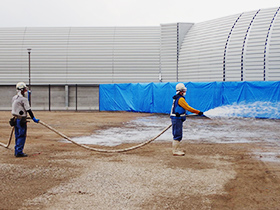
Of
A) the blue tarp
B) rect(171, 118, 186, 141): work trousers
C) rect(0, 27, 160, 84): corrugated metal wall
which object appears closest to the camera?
rect(171, 118, 186, 141): work trousers

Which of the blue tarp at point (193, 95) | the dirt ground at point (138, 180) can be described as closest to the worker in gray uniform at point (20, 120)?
the dirt ground at point (138, 180)

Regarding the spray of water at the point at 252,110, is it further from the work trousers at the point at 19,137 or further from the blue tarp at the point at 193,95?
the work trousers at the point at 19,137

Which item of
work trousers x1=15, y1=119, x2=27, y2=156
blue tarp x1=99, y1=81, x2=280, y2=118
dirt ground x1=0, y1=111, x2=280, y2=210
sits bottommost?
dirt ground x1=0, y1=111, x2=280, y2=210

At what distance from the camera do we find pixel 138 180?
6941 millimetres

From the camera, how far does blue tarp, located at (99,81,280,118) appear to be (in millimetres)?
21250

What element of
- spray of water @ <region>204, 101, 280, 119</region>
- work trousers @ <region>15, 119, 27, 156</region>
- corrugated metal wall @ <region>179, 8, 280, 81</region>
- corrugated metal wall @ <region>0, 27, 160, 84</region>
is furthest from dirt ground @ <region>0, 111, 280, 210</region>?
corrugated metal wall @ <region>0, 27, 160, 84</region>

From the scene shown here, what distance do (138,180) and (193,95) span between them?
17.5m

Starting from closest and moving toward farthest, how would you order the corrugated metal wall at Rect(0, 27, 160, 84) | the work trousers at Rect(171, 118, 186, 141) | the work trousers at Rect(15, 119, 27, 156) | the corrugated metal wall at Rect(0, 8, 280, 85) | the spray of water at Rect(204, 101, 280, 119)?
the work trousers at Rect(15, 119, 27, 156)
the work trousers at Rect(171, 118, 186, 141)
the spray of water at Rect(204, 101, 280, 119)
the corrugated metal wall at Rect(0, 8, 280, 85)
the corrugated metal wall at Rect(0, 27, 160, 84)

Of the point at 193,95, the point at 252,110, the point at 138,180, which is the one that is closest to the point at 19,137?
the point at 138,180

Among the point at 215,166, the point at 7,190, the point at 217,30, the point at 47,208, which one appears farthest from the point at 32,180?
the point at 217,30

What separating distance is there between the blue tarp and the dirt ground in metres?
11.4

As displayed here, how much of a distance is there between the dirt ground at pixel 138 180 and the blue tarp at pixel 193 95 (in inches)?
450

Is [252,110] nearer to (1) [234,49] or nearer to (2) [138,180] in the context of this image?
(1) [234,49]

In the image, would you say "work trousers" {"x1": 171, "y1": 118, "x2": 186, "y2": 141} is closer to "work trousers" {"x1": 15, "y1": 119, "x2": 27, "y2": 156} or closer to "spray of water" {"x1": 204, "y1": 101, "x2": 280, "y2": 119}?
"work trousers" {"x1": 15, "y1": 119, "x2": 27, "y2": 156}
